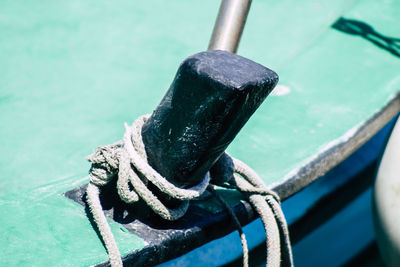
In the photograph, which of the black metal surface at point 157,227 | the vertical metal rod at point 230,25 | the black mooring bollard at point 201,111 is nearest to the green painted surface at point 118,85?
the black metal surface at point 157,227

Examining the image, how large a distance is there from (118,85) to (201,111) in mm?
914

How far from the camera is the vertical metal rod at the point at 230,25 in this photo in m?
1.36

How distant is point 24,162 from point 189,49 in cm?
88

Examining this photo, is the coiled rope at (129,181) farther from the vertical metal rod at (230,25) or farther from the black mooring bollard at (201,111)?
the vertical metal rod at (230,25)

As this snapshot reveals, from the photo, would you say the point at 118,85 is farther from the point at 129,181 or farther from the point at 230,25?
the point at 129,181

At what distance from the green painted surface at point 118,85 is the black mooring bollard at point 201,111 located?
189 mm

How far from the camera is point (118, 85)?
1809 millimetres

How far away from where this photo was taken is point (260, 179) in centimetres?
129

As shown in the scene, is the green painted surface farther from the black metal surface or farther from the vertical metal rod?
the vertical metal rod

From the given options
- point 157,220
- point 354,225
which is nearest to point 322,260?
point 354,225

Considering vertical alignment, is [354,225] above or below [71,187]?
below

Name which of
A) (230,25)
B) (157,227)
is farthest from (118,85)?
(157,227)

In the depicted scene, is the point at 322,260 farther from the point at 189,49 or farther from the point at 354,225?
the point at 189,49

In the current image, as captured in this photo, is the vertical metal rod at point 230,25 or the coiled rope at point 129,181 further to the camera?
the vertical metal rod at point 230,25
